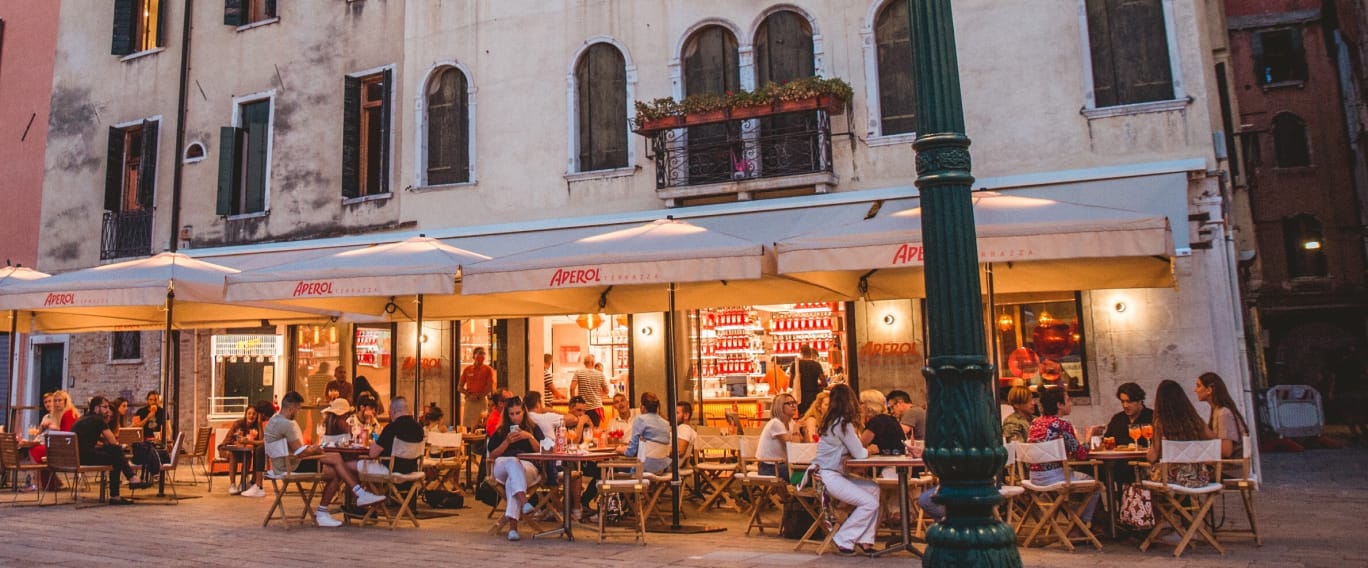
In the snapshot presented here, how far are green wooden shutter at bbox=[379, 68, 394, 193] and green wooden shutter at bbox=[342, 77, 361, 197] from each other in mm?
479

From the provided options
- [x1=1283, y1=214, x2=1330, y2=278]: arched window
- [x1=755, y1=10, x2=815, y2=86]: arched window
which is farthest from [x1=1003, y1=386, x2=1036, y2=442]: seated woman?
[x1=1283, y1=214, x2=1330, y2=278]: arched window

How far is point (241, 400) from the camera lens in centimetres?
1700

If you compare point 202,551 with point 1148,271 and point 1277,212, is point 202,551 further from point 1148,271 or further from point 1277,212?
point 1277,212

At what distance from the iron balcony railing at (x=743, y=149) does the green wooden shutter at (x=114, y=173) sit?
10.5 m

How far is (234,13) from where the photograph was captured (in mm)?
17453

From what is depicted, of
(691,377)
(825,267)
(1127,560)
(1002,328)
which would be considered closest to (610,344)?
(691,377)

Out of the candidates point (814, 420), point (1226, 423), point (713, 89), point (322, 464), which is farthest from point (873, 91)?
point (322, 464)

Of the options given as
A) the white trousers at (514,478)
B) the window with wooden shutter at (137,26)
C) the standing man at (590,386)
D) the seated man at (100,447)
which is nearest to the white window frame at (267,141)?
the window with wooden shutter at (137,26)

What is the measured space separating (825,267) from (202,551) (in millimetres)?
5208

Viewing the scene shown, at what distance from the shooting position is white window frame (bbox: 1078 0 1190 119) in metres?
11.7

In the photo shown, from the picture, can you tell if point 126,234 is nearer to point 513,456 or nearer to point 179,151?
point 179,151

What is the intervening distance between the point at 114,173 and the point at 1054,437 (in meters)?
16.8

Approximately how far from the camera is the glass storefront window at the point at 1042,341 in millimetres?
12016

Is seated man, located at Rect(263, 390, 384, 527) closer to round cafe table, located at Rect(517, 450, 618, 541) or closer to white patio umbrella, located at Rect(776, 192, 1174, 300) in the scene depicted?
round cafe table, located at Rect(517, 450, 618, 541)
